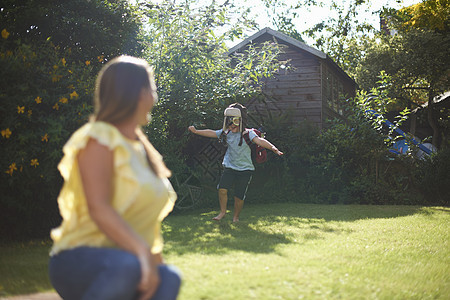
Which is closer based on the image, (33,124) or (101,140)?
(101,140)

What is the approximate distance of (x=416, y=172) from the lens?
12609 mm

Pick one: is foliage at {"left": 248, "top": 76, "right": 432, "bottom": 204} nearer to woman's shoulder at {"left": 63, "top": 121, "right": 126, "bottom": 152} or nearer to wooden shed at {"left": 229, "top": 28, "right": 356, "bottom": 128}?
wooden shed at {"left": 229, "top": 28, "right": 356, "bottom": 128}

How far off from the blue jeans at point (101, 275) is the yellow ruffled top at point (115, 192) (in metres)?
0.06

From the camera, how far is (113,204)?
1822 mm

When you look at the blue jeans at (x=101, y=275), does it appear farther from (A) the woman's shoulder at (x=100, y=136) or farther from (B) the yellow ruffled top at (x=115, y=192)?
(A) the woman's shoulder at (x=100, y=136)

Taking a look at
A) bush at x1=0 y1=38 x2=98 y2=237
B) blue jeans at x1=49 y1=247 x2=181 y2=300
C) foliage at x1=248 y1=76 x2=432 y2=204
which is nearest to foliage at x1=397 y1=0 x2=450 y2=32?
foliage at x1=248 y1=76 x2=432 y2=204

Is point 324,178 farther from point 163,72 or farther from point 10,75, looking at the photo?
point 10,75

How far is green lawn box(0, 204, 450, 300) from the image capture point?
12.5ft

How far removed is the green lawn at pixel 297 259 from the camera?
150 inches

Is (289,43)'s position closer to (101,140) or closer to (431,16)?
(431,16)

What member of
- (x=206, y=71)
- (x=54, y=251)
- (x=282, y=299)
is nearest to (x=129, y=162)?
(x=54, y=251)

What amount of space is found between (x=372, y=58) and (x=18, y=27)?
60.2 ft

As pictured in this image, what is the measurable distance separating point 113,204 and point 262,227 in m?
6.01

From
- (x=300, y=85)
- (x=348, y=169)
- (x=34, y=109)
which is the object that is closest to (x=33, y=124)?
(x=34, y=109)
